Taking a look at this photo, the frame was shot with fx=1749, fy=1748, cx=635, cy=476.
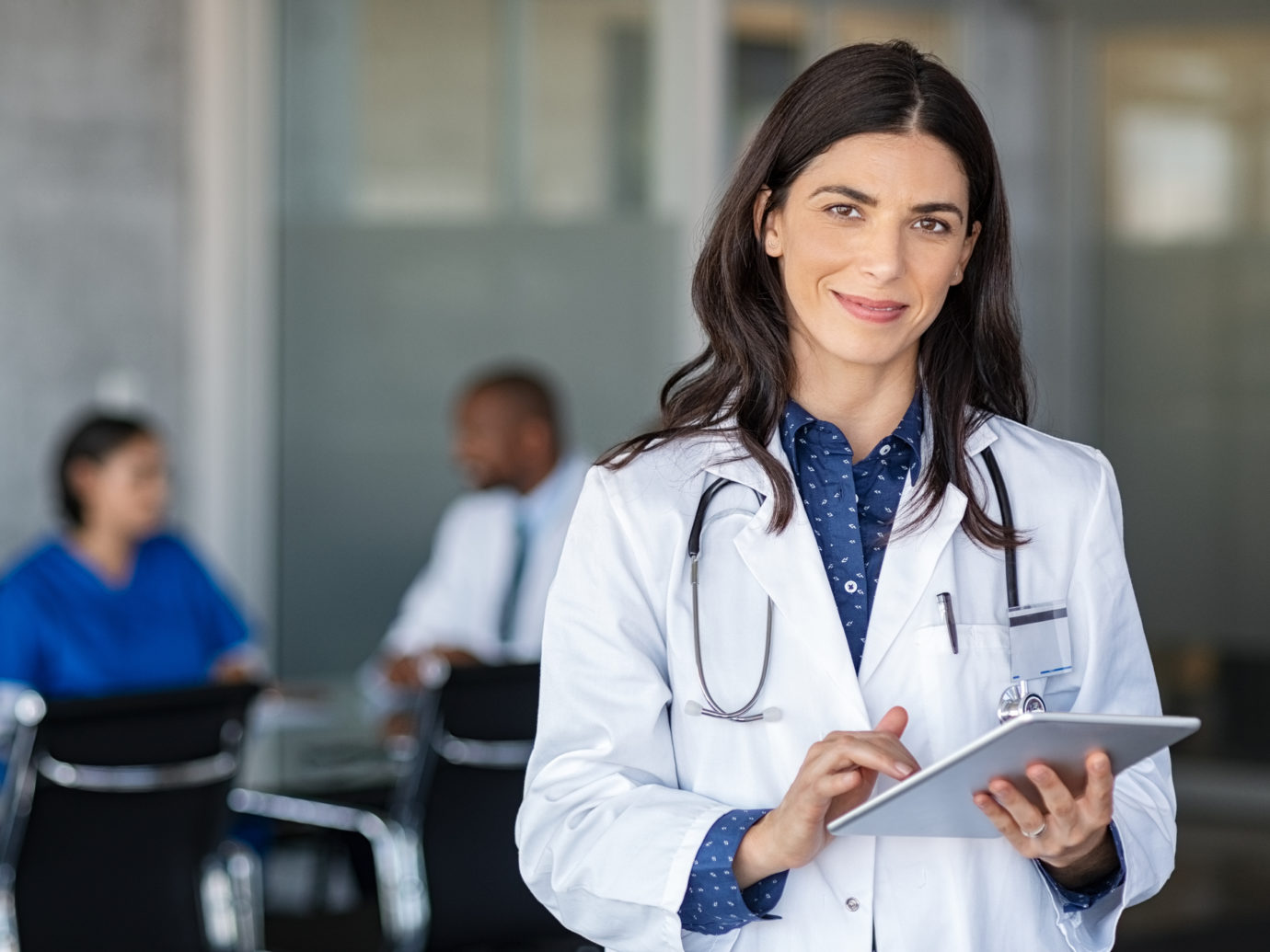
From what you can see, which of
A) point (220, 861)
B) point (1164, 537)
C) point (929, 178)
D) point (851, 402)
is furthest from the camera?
point (1164, 537)

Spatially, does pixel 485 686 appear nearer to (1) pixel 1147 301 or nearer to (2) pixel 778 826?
(2) pixel 778 826

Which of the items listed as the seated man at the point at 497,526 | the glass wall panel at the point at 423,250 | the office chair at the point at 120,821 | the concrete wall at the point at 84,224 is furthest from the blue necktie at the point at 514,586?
the concrete wall at the point at 84,224

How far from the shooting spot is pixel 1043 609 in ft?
5.06

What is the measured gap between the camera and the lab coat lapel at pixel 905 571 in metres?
1.53

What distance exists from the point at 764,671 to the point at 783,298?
373 millimetres

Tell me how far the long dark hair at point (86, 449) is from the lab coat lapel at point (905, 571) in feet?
10.0

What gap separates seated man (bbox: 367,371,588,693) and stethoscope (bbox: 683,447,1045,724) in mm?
2919

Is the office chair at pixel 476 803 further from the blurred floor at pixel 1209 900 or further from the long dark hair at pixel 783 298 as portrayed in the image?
the blurred floor at pixel 1209 900

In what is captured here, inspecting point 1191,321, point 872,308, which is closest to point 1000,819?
point 872,308

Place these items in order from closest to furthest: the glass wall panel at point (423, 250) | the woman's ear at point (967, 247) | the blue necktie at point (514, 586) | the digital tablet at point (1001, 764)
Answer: the digital tablet at point (1001, 764)
the woman's ear at point (967, 247)
the blue necktie at point (514, 586)
the glass wall panel at point (423, 250)

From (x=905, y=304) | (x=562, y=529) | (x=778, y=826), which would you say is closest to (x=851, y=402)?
(x=905, y=304)

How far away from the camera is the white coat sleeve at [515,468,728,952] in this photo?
148 cm

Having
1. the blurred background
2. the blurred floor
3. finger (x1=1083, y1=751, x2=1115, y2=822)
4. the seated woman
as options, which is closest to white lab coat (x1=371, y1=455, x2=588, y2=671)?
the seated woman

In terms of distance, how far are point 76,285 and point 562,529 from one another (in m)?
2.03
